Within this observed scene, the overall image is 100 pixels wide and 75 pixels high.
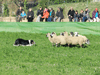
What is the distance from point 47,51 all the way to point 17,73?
4.24 m

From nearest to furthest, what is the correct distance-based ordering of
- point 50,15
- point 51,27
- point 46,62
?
point 46,62 < point 51,27 < point 50,15

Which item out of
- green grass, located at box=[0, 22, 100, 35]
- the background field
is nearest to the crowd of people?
green grass, located at box=[0, 22, 100, 35]

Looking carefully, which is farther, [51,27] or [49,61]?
[51,27]

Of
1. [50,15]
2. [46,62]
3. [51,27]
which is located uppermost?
[50,15]

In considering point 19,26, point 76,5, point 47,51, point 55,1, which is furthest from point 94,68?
point 76,5

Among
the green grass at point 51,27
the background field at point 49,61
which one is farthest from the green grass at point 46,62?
the green grass at point 51,27

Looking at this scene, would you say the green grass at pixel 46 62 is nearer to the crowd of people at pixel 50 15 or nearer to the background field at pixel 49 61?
the background field at pixel 49 61

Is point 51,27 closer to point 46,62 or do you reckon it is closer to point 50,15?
point 50,15

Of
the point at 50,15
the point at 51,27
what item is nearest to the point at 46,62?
the point at 51,27

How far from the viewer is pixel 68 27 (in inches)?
748

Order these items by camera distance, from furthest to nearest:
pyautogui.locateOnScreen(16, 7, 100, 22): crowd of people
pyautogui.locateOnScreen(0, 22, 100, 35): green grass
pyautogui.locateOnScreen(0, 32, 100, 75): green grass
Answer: pyautogui.locateOnScreen(16, 7, 100, 22): crowd of people, pyautogui.locateOnScreen(0, 22, 100, 35): green grass, pyautogui.locateOnScreen(0, 32, 100, 75): green grass

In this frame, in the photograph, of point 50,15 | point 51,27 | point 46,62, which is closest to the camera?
point 46,62

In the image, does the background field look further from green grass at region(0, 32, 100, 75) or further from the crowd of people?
the crowd of people

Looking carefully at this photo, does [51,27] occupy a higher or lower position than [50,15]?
lower
